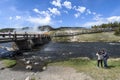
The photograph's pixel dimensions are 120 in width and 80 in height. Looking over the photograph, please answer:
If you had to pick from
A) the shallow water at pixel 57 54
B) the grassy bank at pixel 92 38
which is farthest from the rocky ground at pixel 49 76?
the grassy bank at pixel 92 38

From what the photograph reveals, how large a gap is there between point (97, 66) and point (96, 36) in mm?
98745

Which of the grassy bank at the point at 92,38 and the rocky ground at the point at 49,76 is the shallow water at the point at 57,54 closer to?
the rocky ground at the point at 49,76

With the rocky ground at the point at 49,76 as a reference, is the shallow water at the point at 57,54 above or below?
below

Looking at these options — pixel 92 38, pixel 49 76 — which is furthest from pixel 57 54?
pixel 92 38

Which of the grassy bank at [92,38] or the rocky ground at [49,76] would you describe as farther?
the grassy bank at [92,38]

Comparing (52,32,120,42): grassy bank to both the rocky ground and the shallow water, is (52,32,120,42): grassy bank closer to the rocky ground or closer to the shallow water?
the shallow water

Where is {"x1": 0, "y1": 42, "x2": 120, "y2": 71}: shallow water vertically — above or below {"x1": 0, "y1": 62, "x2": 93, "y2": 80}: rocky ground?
below

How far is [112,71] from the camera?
2609 cm

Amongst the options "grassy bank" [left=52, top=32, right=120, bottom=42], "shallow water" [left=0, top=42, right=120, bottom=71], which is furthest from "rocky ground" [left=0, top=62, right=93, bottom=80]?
"grassy bank" [left=52, top=32, right=120, bottom=42]

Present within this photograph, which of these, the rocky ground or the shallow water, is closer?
the rocky ground

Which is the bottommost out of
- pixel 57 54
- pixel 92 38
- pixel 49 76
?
pixel 57 54

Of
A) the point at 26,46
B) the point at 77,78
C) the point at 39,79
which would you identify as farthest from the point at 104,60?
the point at 26,46

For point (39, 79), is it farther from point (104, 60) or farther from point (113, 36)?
point (113, 36)

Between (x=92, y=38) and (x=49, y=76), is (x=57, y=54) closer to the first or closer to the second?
(x=49, y=76)
